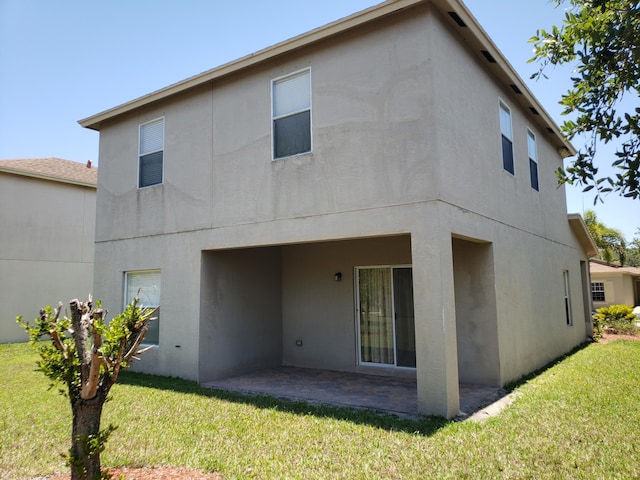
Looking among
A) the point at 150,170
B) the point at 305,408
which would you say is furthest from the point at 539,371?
the point at 150,170

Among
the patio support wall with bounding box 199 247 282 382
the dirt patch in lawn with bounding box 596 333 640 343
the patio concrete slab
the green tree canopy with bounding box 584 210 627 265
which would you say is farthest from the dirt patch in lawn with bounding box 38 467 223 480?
the green tree canopy with bounding box 584 210 627 265

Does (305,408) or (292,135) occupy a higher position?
(292,135)

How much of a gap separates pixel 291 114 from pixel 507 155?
516cm

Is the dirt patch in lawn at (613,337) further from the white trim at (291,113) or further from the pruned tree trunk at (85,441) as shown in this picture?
the pruned tree trunk at (85,441)

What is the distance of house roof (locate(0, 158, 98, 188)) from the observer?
1730 centimetres

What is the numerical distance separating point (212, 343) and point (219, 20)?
7.52 meters

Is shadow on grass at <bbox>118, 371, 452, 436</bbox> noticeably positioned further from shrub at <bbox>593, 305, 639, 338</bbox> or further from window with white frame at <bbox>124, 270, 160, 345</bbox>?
shrub at <bbox>593, 305, 639, 338</bbox>

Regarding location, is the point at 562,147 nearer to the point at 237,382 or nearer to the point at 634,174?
the point at 634,174

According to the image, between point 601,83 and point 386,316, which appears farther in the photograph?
point 386,316

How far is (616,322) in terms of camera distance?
19.5 meters

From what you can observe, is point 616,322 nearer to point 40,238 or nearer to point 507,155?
point 507,155

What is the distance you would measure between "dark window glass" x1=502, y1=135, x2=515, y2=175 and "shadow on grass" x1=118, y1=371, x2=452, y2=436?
243 inches

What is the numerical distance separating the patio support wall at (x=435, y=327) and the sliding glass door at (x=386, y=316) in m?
3.10

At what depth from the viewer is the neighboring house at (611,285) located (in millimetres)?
31483
